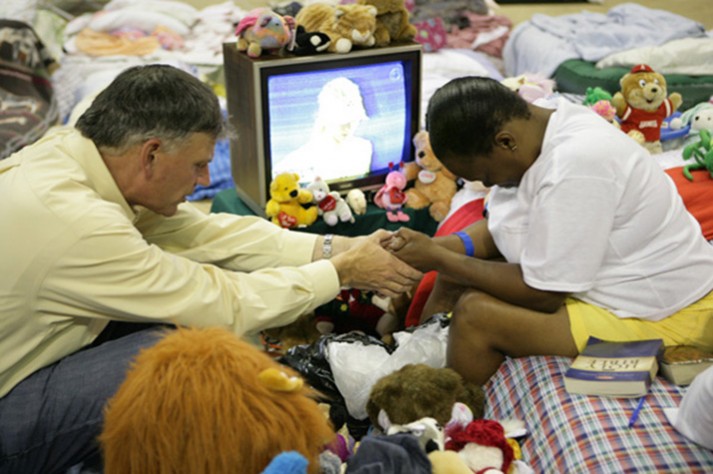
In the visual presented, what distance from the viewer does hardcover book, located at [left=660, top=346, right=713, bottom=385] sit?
6.25ft

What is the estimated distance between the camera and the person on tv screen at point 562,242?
1790 millimetres

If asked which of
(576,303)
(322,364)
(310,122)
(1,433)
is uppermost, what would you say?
(310,122)

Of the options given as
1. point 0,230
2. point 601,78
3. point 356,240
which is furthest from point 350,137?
point 601,78

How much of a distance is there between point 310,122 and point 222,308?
0.98 m

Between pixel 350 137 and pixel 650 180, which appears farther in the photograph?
pixel 350 137

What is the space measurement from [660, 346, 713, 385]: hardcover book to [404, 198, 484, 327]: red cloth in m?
0.78

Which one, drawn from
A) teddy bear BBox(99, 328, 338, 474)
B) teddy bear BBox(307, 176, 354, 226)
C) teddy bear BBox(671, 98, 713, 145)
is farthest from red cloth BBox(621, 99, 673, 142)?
teddy bear BBox(99, 328, 338, 474)

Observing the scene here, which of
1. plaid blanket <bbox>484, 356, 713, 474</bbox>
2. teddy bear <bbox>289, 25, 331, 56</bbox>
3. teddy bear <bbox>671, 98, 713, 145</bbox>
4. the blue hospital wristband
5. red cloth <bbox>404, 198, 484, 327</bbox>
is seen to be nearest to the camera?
plaid blanket <bbox>484, 356, 713, 474</bbox>

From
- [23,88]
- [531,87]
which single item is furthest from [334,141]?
[23,88]

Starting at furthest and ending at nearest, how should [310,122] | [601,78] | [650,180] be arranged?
[601,78], [310,122], [650,180]

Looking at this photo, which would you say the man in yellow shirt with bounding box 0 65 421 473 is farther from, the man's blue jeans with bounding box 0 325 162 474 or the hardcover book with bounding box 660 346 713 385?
the hardcover book with bounding box 660 346 713 385

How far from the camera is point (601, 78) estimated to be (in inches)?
181

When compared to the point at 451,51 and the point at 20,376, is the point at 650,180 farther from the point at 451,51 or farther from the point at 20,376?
the point at 451,51

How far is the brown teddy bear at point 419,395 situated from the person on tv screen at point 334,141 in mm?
980
